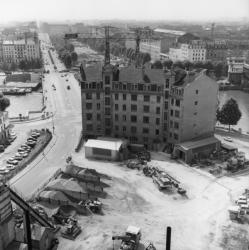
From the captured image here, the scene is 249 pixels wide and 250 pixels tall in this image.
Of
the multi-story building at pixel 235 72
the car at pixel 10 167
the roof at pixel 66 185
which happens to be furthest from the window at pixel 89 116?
the multi-story building at pixel 235 72

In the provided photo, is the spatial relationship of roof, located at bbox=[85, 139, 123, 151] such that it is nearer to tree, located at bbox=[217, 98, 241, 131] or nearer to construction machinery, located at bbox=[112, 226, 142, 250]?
construction machinery, located at bbox=[112, 226, 142, 250]

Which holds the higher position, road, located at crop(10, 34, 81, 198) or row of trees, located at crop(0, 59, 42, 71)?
row of trees, located at crop(0, 59, 42, 71)

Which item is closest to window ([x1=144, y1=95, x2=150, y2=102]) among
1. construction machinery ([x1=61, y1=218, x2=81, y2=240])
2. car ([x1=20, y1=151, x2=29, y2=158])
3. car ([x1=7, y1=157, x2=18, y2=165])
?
car ([x1=20, y1=151, x2=29, y2=158])

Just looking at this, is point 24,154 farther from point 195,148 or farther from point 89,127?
point 195,148

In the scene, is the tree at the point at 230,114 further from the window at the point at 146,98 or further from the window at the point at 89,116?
the window at the point at 89,116

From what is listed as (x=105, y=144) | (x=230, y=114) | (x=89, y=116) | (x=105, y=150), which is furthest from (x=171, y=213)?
(x=230, y=114)
